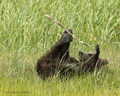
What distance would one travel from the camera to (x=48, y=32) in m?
6.19

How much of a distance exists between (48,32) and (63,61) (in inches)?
83.4

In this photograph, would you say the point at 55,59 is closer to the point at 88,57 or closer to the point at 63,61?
the point at 63,61

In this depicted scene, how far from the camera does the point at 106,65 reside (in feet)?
14.3

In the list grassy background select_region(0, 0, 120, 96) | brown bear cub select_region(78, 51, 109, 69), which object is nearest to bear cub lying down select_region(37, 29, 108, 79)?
brown bear cub select_region(78, 51, 109, 69)

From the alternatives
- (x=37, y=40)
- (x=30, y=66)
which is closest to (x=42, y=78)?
(x=30, y=66)

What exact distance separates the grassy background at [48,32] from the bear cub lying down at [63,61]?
127 millimetres

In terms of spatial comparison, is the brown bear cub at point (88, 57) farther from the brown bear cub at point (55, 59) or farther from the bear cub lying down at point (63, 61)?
the brown bear cub at point (55, 59)

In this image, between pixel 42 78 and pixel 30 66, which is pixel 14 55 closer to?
pixel 30 66

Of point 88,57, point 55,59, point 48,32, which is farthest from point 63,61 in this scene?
point 48,32

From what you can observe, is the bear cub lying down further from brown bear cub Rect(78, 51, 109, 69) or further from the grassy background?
the grassy background

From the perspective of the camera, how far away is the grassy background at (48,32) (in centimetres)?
406

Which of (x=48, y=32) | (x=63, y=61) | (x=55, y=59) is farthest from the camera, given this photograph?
(x=48, y=32)

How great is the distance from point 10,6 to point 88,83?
3.87m

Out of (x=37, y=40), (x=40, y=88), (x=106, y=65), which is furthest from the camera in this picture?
(x=37, y=40)
